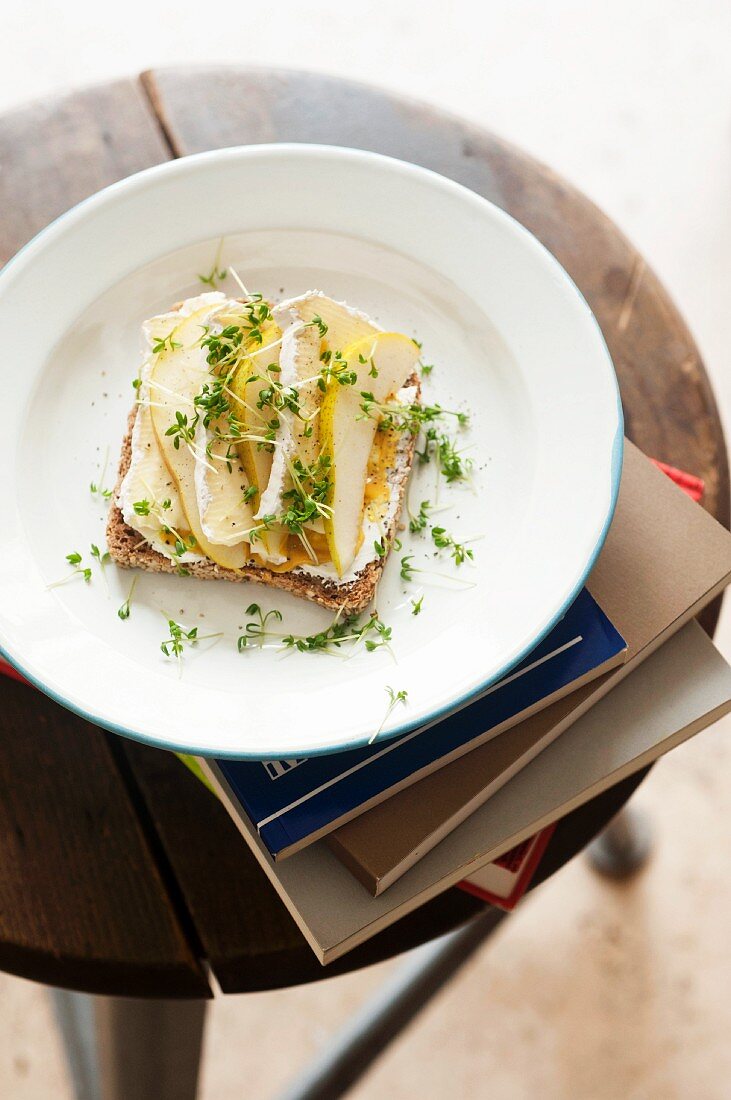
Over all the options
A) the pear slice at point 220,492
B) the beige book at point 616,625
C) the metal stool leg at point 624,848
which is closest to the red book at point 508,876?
the beige book at point 616,625

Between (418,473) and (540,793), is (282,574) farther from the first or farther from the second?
(540,793)

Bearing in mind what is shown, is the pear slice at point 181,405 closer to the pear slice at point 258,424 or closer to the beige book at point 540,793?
the pear slice at point 258,424

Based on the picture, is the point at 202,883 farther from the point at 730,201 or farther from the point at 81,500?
the point at 730,201

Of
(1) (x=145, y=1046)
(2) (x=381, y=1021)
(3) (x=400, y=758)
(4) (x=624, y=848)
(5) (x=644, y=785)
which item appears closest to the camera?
(3) (x=400, y=758)

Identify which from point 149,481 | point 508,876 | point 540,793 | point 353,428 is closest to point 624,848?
point 508,876

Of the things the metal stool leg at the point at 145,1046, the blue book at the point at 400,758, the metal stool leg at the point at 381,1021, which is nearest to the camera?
the blue book at the point at 400,758

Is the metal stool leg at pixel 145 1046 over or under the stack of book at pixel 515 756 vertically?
under

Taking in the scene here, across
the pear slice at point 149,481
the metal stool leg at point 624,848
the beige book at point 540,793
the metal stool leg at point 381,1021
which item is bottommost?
the metal stool leg at point 381,1021
